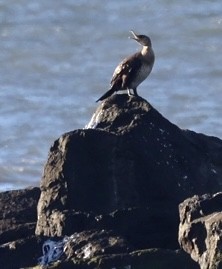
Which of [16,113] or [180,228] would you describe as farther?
[16,113]

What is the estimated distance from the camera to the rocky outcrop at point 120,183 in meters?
10.0

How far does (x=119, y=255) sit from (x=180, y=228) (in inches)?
18.3

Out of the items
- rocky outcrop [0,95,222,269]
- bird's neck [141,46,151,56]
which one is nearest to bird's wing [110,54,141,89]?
bird's neck [141,46,151,56]

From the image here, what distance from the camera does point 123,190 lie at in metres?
10.4

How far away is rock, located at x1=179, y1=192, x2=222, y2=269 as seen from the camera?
898 cm

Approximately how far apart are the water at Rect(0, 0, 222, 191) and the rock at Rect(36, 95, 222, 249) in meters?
5.15

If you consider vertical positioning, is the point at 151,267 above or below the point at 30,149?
below

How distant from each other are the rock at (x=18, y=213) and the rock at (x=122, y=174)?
0.22 meters

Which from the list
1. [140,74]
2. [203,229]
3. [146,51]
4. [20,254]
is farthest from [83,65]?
[203,229]

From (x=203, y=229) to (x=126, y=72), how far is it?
291 cm

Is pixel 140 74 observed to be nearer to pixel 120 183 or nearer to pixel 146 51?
pixel 146 51

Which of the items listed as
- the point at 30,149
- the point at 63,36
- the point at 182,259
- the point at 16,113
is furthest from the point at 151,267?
the point at 63,36

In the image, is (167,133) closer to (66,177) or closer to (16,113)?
(66,177)

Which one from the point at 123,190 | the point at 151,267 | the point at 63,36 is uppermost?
the point at 63,36
